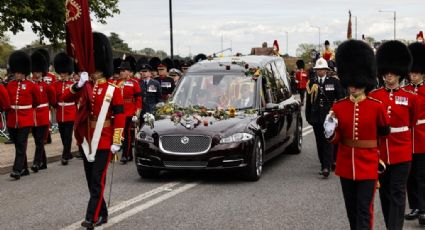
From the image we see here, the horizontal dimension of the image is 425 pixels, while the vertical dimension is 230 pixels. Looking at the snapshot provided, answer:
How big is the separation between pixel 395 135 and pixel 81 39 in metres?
3.32

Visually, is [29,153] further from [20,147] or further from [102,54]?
[102,54]

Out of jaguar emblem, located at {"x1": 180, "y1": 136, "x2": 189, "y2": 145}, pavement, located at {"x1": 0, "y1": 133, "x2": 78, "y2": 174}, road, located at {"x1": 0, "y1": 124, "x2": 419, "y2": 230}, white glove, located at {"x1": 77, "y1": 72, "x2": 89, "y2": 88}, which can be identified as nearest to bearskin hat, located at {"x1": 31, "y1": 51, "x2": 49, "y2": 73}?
pavement, located at {"x1": 0, "y1": 133, "x2": 78, "y2": 174}

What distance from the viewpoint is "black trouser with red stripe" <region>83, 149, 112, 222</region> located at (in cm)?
752

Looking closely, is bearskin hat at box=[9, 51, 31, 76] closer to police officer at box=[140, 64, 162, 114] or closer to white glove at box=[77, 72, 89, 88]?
police officer at box=[140, 64, 162, 114]

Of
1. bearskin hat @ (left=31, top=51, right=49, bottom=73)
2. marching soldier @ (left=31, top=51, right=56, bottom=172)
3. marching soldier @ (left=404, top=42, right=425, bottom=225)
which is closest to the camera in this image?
marching soldier @ (left=404, top=42, right=425, bottom=225)

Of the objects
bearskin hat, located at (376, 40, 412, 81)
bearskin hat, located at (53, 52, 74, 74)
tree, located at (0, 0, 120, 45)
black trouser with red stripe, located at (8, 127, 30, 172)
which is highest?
tree, located at (0, 0, 120, 45)

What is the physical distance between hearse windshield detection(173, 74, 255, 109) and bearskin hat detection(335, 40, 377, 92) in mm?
4895

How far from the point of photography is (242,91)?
12.0 meters

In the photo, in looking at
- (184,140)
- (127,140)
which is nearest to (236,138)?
(184,140)

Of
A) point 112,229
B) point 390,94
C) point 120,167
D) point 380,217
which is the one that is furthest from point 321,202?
point 120,167

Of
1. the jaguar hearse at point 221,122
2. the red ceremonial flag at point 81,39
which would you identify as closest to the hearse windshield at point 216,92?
the jaguar hearse at point 221,122

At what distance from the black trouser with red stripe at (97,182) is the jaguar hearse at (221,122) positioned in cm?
280

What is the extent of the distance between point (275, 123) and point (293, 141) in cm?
215

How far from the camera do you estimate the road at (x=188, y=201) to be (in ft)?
26.1
